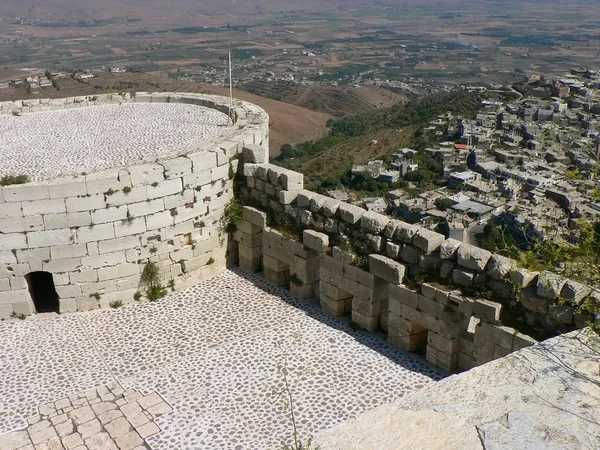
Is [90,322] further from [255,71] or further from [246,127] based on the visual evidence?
[255,71]

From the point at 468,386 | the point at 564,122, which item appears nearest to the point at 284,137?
the point at 564,122

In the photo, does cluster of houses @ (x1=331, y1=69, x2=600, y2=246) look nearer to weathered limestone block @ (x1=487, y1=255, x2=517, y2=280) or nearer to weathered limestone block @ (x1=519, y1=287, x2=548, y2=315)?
weathered limestone block @ (x1=487, y1=255, x2=517, y2=280)

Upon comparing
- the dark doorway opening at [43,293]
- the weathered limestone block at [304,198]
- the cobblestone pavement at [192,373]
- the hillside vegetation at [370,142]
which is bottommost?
the hillside vegetation at [370,142]

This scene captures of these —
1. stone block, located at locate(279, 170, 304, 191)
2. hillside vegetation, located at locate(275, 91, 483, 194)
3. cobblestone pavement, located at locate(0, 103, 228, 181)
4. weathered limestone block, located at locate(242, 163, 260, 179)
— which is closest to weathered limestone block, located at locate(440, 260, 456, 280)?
stone block, located at locate(279, 170, 304, 191)

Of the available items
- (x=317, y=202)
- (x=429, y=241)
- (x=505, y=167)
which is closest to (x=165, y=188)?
(x=317, y=202)

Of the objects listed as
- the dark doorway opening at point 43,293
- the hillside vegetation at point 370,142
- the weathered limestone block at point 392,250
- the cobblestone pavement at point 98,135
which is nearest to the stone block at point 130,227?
the cobblestone pavement at point 98,135

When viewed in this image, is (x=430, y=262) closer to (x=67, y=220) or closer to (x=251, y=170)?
(x=251, y=170)

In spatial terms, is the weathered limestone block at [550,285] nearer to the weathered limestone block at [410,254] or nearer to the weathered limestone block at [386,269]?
the weathered limestone block at [410,254]
